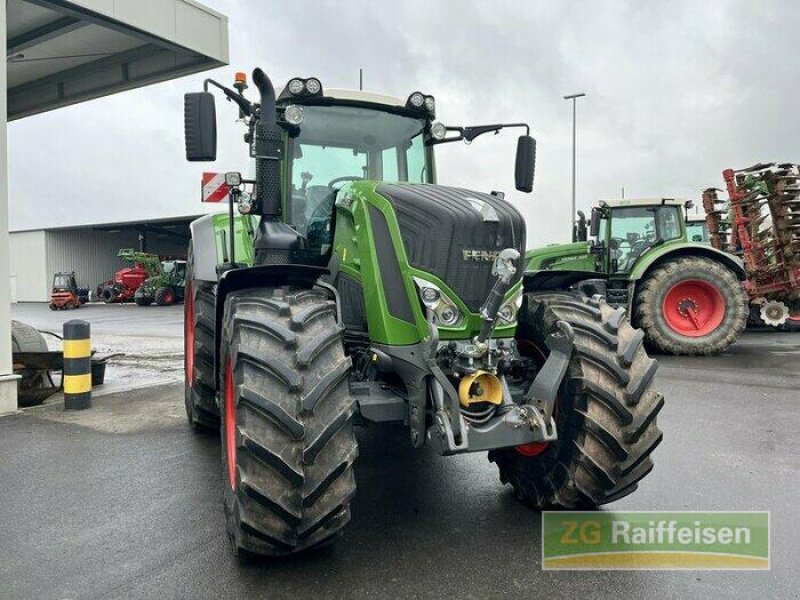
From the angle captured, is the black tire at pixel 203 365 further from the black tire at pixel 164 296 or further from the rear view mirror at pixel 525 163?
the black tire at pixel 164 296

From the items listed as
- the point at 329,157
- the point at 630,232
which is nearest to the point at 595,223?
the point at 630,232

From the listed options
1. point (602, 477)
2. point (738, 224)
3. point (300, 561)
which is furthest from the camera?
point (738, 224)

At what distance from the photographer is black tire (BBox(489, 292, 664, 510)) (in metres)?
3.08

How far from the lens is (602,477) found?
3.12m

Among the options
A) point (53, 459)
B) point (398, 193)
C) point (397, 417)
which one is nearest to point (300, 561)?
point (397, 417)

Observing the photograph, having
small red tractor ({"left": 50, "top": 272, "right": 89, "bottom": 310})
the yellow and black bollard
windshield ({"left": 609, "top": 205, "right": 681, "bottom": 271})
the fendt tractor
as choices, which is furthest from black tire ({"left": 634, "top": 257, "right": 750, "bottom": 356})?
small red tractor ({"left": 50, "top": 272, "right": 89, "bottom": 310})

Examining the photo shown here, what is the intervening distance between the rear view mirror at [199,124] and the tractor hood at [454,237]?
46.5 inches

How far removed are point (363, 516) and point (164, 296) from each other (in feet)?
91.0

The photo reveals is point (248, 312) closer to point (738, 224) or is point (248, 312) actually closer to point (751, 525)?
point (751, 525)

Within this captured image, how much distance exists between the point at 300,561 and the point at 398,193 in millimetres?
1912

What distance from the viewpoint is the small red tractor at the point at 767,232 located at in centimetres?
1031

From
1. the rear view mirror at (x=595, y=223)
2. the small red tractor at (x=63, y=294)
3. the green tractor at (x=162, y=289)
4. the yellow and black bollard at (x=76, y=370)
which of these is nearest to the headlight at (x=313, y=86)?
the yellow and black bollard at (x=76, y=370)

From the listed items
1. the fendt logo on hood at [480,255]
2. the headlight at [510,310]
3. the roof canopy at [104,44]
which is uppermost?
the roof canopy at [104,44]

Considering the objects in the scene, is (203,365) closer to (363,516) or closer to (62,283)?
(363,516)
